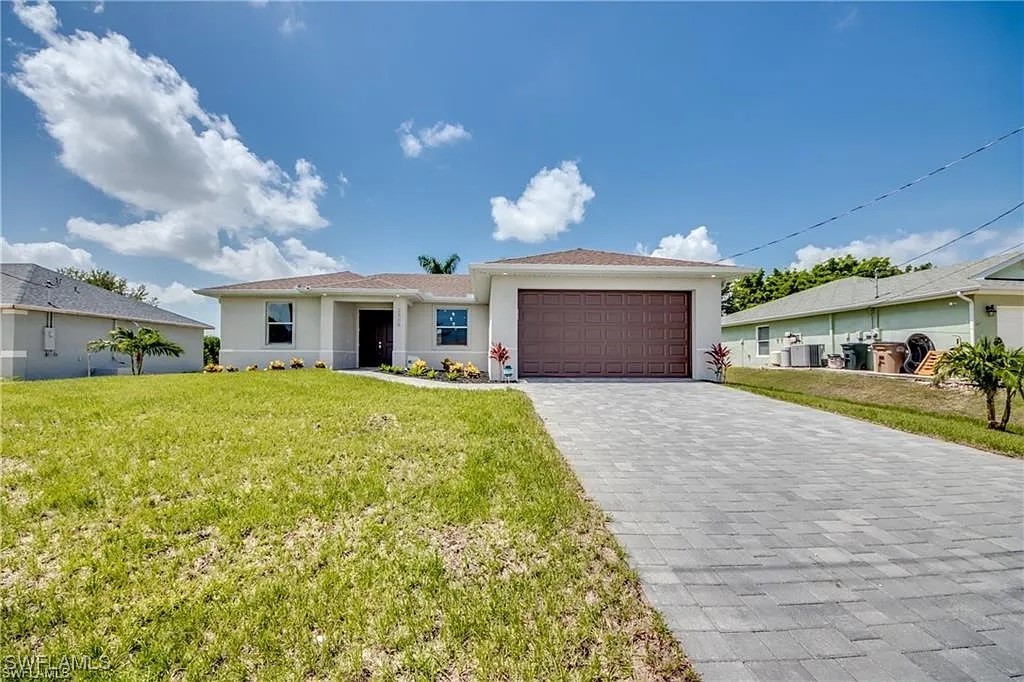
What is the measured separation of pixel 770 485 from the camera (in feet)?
13.2

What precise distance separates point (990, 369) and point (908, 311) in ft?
34.0

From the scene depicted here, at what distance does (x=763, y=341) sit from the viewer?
2297 cm

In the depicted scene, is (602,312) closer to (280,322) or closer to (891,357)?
(280,322)

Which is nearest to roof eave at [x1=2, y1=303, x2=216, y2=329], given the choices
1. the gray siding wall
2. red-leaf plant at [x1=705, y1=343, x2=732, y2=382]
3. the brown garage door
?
the gray siding wall

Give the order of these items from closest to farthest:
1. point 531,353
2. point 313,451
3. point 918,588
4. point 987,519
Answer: point 918,588, point 987,519, point 313,451, point 531,353

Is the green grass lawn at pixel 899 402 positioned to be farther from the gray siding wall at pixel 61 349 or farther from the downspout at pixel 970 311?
the gray siding wall at pixel 61 349

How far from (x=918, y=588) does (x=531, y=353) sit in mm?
9521

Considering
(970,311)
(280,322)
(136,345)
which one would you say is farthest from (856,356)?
(136,345)

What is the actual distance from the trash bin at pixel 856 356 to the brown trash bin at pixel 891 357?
1553 millimetres

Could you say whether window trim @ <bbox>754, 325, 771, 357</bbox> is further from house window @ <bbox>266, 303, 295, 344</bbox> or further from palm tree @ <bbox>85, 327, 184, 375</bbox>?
palm tree @ <bbox>85, 327, 184, 375</bbox>

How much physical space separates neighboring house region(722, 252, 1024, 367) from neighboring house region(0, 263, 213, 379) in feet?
100

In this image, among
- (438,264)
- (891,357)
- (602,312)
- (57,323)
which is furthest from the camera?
(438,264)

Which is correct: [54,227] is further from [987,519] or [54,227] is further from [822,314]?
[822,314]

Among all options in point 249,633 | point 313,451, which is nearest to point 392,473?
point 313,451
